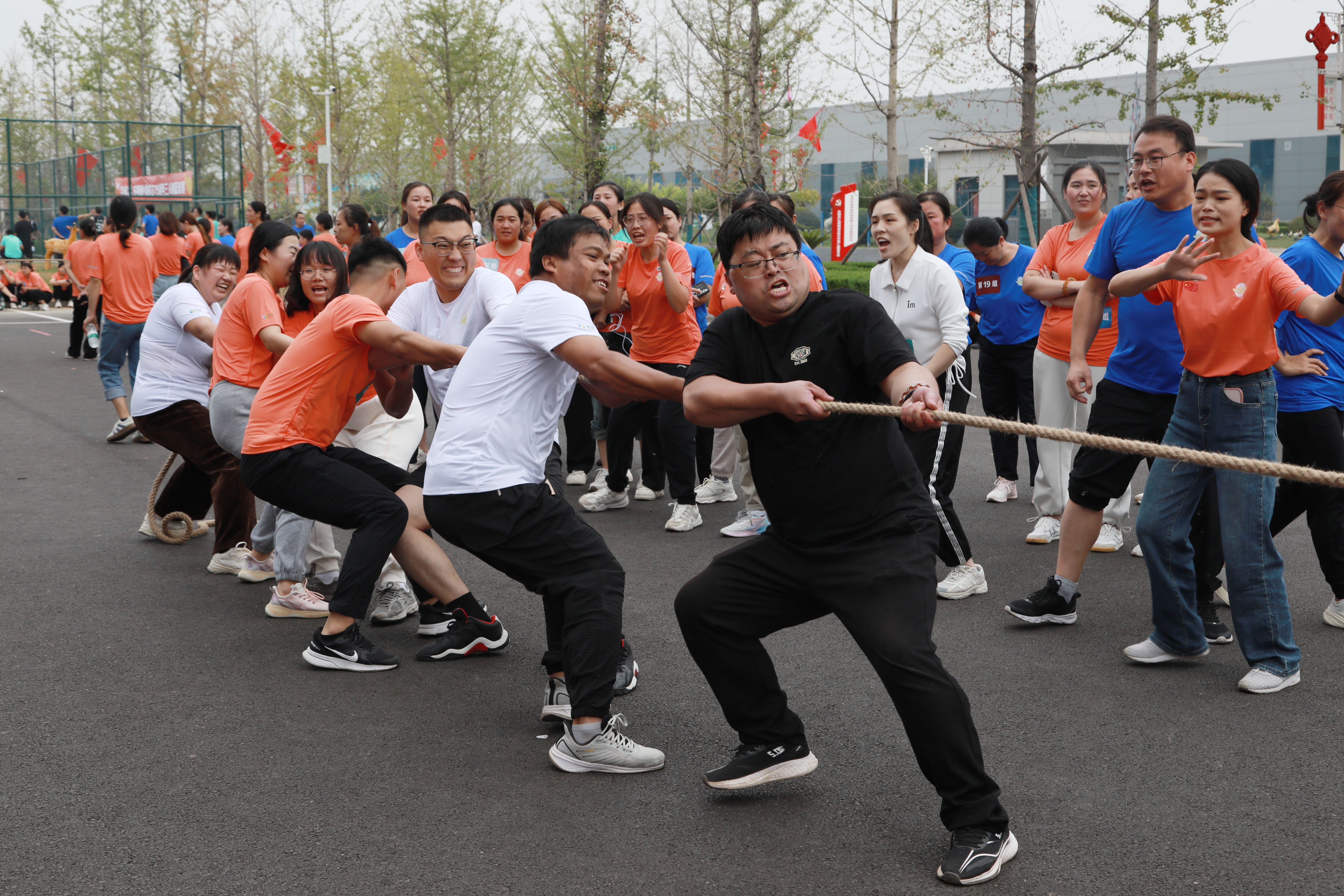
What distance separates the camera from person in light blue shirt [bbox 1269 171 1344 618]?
4.60 metres

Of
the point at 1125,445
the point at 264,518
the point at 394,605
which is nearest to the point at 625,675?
the point at 394,605

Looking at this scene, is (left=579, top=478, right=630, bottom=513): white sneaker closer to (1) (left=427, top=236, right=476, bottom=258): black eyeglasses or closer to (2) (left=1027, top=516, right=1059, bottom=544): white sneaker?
(2) (left=1027, top=516, right=1059, bottom=544): white sneaker

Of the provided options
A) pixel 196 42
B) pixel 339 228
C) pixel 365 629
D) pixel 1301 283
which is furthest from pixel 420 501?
pixel 196 42

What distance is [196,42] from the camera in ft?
109

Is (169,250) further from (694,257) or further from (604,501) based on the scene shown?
(604,501)

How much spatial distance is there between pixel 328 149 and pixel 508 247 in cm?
2230

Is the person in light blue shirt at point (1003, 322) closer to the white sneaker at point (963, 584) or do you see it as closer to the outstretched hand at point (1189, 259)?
the white sneaker at point (963, 584)

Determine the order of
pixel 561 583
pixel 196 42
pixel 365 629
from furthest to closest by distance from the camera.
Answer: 1. pixel 196 42
2. pixel 365 629
3. pixel 561 583

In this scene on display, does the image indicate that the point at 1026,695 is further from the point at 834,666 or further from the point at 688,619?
the point at 688,619

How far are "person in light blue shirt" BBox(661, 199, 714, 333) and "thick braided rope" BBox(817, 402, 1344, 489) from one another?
4.38 metres

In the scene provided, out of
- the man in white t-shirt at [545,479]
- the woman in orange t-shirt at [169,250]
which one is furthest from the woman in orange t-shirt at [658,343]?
the woman in orange t-shirt at [169,250]

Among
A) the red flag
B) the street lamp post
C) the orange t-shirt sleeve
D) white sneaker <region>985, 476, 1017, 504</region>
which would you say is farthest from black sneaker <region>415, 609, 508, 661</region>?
the street lamp post

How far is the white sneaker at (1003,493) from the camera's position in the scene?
738cm

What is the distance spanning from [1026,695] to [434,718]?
6.98ft
